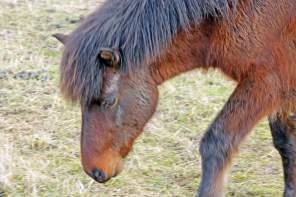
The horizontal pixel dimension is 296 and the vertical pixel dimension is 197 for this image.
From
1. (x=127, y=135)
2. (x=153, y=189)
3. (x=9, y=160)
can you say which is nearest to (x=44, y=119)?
(x=9, y=160)

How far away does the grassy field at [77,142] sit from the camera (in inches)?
201

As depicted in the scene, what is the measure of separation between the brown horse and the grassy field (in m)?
0.73

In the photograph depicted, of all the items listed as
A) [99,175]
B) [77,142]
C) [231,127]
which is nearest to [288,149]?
[231,127]

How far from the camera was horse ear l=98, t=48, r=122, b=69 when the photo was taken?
4.17 m

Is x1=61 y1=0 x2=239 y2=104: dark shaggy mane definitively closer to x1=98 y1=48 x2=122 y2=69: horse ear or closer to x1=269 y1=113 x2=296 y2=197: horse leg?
x1=98 y1=48 x2=122 y2=69: horse ear

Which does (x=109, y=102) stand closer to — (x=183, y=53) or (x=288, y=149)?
(x=183, y=53)

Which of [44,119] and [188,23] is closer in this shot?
[188,23]

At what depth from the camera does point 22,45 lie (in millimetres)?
7652

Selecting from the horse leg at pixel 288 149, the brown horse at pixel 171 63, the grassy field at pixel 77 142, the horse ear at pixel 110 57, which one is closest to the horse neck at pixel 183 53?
the brown horse at pixel 171 63

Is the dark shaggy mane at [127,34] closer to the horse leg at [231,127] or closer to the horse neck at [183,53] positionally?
the horse neck at [183,53]

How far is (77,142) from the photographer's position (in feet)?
19.0

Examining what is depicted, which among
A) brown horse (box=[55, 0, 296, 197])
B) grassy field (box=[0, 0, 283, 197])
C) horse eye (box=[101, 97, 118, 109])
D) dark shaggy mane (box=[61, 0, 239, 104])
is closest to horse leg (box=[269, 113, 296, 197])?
grassy field (box=[0, 0, 283, 197])

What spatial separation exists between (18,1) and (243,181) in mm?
4885

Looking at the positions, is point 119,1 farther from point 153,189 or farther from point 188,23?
point 153,189
